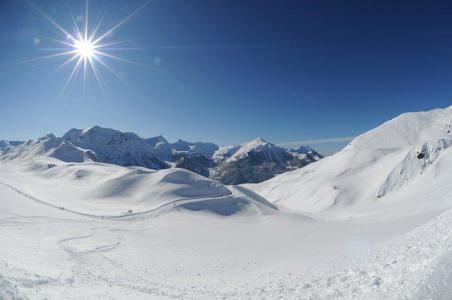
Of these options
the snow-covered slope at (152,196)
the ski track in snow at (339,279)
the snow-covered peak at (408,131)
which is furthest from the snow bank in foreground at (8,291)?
the snow-covered peak at (408,131)

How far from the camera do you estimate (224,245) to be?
38188 mm

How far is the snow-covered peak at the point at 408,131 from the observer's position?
137750mm

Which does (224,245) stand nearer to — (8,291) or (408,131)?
(8,291)

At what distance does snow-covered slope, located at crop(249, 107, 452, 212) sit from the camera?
254 ft

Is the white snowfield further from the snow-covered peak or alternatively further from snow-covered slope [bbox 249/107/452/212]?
the snow-covered peak

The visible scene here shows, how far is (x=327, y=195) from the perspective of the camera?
94.6 m

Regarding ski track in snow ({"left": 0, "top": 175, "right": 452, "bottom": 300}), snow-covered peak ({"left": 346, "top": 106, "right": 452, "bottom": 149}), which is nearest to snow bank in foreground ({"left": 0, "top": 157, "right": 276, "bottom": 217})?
ski track in snow ({"left": 0, "top": 175, "right": 452, "bottom": 300})

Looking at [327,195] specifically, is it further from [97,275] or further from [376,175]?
[97,275]

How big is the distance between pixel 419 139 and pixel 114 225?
5558 inches

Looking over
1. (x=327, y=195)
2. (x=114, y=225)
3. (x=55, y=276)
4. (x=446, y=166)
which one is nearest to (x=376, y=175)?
(x=327, y=195)

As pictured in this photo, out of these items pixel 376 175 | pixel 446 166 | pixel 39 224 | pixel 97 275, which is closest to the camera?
pixel 97 275

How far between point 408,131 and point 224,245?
144 metres

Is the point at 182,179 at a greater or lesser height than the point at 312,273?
greater

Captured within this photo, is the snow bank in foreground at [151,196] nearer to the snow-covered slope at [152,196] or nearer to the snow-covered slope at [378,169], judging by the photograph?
the snow-covered slope at [152,196]
